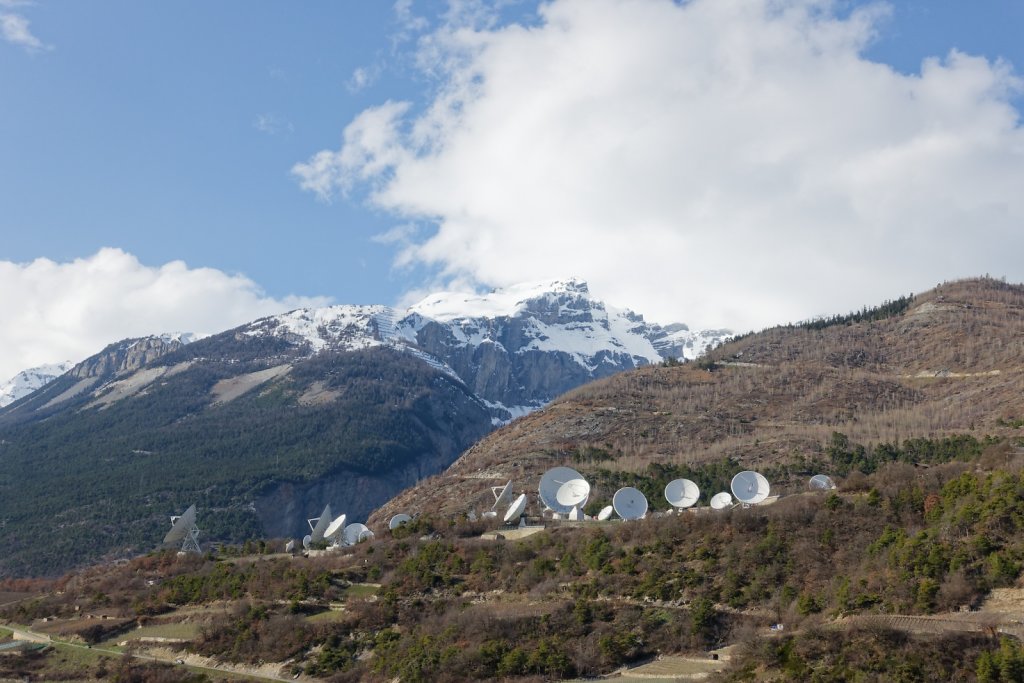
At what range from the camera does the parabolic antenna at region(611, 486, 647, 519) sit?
72125 mm

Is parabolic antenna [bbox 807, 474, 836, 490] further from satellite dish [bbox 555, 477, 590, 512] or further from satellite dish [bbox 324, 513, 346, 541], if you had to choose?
satellite dish [bbox 324, 513, 346, 541]

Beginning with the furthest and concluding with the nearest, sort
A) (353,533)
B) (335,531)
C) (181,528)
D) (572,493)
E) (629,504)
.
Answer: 1. (353,533)
2. (181,528)
3. (335,531)
4. (572,493)
5. (629,504)

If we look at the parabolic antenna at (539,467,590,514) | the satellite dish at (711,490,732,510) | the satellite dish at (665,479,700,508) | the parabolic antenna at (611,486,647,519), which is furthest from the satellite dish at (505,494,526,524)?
the satellite dish at (711,490,732,510)

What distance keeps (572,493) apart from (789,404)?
54776 millimetres

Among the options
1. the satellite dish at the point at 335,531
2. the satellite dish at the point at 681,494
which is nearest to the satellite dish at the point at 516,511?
the satellite dish at the point at 681,494

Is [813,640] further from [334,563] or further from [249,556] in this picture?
[249,556]

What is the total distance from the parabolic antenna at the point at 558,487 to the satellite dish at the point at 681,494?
6.06 metres

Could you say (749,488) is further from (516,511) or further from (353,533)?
(353,533)

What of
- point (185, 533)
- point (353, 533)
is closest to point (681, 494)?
point (353, 533)

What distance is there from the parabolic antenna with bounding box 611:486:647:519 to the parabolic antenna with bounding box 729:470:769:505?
6.39m

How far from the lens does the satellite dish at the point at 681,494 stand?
74.2 m

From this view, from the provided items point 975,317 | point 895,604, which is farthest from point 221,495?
point 895,604

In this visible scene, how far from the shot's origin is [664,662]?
163 feet

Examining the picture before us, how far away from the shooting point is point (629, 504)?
7281 cm
